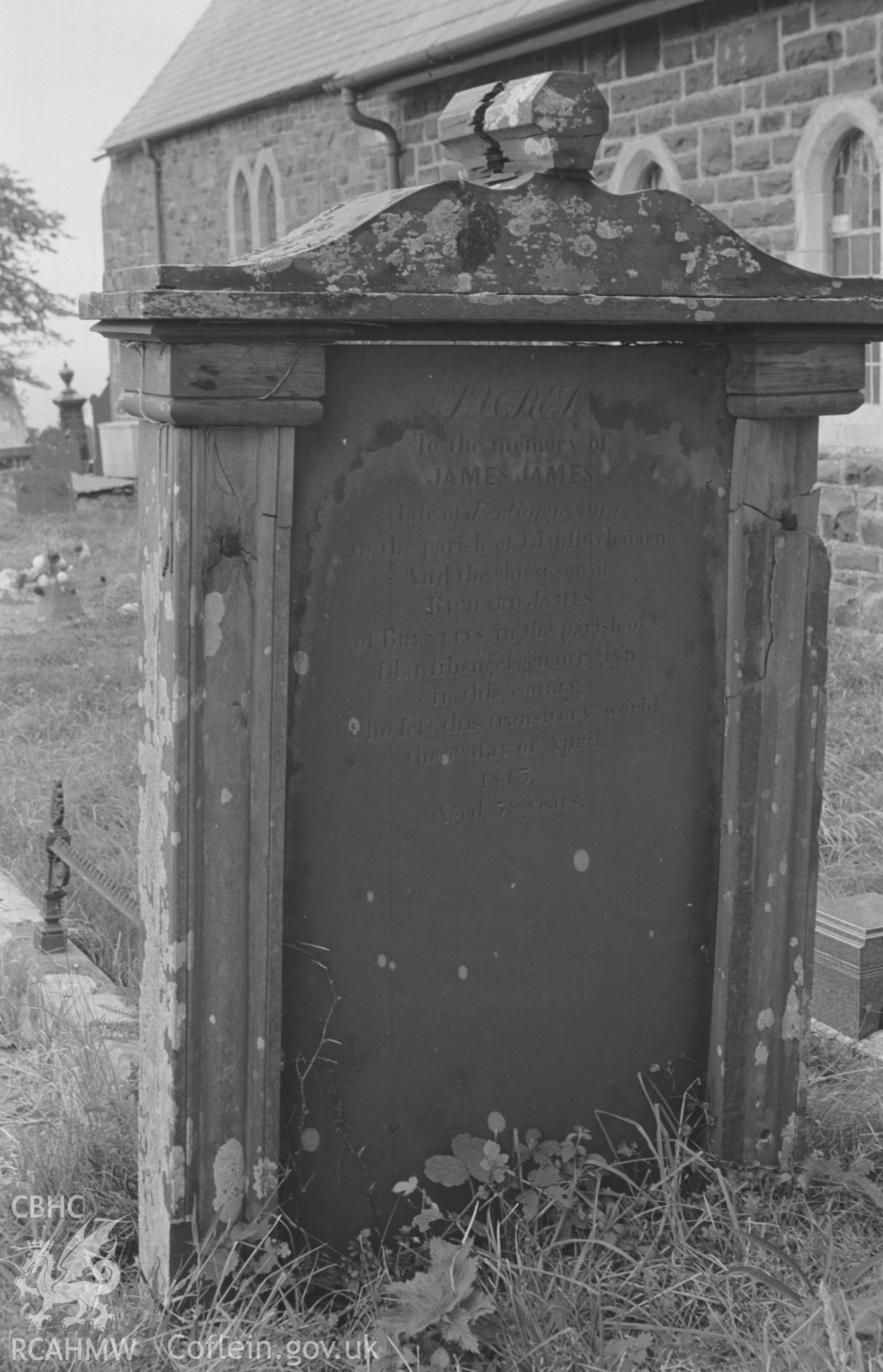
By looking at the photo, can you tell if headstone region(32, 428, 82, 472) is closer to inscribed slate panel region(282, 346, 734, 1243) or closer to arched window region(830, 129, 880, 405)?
arched window region(830, 129, 880, 405)

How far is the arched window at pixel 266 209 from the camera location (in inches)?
709

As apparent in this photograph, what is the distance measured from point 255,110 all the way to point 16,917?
594 inches

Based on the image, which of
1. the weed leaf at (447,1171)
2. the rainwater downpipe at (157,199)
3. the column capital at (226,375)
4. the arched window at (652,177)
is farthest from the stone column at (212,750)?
the rainwater downpipe at (157,199)

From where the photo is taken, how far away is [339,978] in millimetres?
2891

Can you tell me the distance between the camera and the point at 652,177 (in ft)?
32.3

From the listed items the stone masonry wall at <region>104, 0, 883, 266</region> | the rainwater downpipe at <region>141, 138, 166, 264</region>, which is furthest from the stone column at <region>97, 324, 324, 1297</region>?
the rainwater downpipe at <region>141, 138, 166, 264</region>

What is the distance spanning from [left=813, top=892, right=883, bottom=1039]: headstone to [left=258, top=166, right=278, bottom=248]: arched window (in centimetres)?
1540

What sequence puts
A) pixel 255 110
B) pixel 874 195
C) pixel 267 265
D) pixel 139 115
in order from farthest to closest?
pixel 139 115
pixel 255 110
pixel 874 195
pixel 267 265

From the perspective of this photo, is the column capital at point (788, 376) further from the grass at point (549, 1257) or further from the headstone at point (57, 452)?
the headstone at point (57, 452)

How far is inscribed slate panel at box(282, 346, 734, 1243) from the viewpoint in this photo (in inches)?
110

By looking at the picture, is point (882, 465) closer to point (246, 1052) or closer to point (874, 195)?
point (874, 195)

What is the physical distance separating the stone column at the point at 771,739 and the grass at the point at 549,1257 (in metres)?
0.18

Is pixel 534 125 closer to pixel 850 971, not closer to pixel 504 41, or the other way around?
pixel 850 971

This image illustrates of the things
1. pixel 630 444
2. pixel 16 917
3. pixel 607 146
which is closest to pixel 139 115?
pixel 607 146
